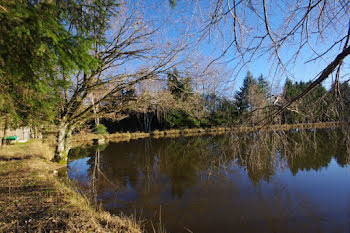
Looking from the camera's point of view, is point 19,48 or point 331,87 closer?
point 331,87

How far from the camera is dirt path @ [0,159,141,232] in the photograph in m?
3.12

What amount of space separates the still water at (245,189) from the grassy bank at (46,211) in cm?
124

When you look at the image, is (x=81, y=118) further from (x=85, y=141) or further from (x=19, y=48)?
(x=85, y=141)

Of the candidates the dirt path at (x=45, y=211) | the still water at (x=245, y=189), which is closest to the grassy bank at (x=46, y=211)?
the dirt path at (x=45, y=211)

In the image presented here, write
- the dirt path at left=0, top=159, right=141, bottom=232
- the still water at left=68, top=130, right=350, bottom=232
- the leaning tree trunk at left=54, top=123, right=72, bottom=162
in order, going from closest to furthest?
1. the still water at left=68, top=130, right=350, bottom=232
2. the dirt path at left=0, top=159, right=141, bottom=232
3. the leaning tree trunk at left=54, top=123, right=72, bottom=162

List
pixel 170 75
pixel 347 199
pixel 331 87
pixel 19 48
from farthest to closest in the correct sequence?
pixel 170 75 < pixel 347 199 < pixel 19 48 < pixel 331 87

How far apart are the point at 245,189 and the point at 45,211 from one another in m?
5.66

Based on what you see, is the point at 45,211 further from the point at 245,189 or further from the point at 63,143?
the point at 63,143

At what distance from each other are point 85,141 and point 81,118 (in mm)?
15061

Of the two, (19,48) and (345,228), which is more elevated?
(19,48)

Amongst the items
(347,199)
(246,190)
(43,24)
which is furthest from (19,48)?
(347,199)

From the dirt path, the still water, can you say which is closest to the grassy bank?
the dirt path

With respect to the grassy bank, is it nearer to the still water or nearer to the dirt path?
the dirt path

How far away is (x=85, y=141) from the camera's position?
23.5 metres
